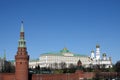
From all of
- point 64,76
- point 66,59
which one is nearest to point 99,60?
point 66,59

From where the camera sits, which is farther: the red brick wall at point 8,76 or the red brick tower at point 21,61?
the red brick wall at point 8,76

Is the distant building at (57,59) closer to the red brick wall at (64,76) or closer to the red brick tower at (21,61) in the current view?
the red brick wall at (64,76)

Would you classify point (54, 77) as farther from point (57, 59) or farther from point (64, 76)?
point (57, 59)

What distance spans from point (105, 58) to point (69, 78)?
107 meters

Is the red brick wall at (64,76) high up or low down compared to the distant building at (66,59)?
down

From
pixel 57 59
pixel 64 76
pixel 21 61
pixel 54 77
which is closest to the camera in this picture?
pixel 21 61

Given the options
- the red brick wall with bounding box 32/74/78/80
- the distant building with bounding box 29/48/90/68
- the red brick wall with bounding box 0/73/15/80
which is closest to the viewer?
the red brick wall with bounding box 0/73/15/80

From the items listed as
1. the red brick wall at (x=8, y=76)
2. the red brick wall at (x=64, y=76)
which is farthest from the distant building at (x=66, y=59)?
the red brick wall at (x=8, y=76)

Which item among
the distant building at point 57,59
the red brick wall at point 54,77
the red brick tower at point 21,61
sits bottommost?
the red brick wall at point 54,77

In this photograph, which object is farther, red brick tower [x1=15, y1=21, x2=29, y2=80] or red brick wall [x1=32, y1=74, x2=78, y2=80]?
red brick wall [x1=32, y1=74, x2=78, y2=80]

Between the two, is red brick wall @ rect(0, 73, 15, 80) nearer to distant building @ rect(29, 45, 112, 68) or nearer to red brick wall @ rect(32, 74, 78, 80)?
red brick wall @ rect(32, 74, 78, 80)

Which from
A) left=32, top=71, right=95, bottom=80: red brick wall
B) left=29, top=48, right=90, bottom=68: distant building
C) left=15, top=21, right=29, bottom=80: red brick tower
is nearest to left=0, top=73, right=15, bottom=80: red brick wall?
left=15, top=21, right=29, bottom=80: red brick tower

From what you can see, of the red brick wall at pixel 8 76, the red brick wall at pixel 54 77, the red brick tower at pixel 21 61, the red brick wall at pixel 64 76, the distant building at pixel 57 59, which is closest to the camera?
the red brick tower at pixel 21 61

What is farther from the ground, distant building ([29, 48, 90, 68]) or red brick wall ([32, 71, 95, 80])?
distant building ([29, 48, 90, 68])
